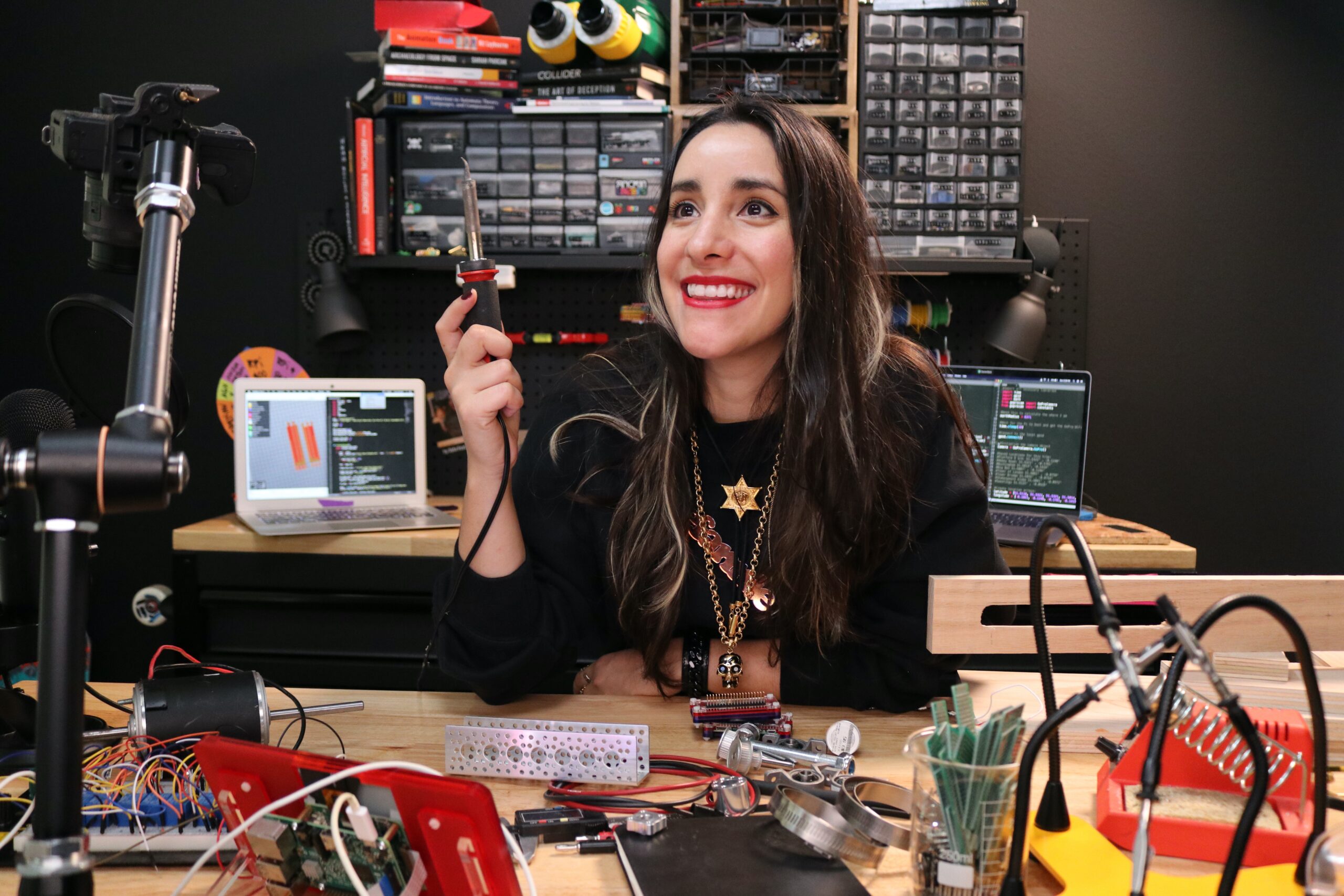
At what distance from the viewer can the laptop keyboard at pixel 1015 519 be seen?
2.28 meters

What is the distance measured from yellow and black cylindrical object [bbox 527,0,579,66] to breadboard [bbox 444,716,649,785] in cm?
197

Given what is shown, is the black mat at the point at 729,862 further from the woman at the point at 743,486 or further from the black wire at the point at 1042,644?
the woman at the point at 743,486

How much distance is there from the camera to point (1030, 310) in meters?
2.61

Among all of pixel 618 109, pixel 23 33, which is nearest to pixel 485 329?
pixel 618 109

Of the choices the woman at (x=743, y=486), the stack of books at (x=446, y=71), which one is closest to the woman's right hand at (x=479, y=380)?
the woman at (x=743, y=486)

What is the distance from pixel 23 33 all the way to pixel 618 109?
1844mm

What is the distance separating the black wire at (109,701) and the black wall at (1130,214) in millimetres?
1877

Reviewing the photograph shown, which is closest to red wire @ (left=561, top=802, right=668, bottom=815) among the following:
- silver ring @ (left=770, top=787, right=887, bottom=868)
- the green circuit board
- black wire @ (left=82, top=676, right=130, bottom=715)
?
silver ring @ (left=770, top=787, right=887, bottom=868)

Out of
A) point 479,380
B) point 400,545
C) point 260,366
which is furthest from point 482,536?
point 260,366

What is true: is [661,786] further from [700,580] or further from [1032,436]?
[1032,436]

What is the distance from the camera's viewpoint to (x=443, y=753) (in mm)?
1023

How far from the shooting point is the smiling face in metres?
1.32

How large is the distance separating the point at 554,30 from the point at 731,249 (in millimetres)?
1431

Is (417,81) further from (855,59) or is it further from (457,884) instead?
(457,884)
